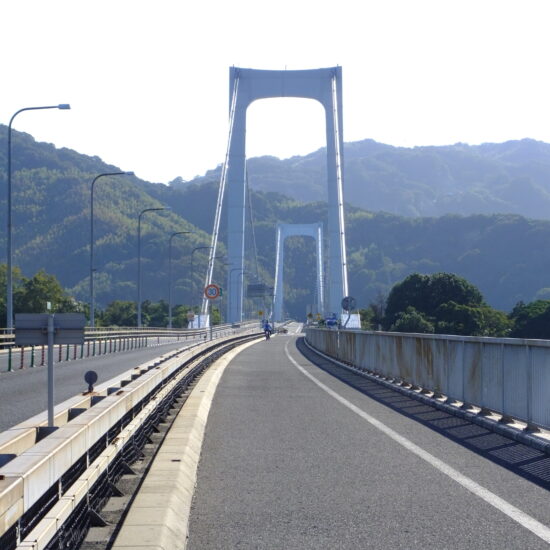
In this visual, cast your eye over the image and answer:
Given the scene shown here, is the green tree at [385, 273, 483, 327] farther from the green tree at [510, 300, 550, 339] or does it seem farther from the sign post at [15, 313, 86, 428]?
the sign post at [15, 313, 86, 428]

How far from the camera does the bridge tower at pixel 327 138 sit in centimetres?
7762

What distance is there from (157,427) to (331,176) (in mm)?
68416

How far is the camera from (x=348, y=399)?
55.9 feet

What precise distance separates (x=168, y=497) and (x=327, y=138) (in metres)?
78.3

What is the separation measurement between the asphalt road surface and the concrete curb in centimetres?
13

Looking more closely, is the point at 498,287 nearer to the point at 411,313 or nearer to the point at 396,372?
the point at 411,313

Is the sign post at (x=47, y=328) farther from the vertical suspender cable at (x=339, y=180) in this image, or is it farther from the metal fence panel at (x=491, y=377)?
the vertical suspender cable at (x=339, y=180)

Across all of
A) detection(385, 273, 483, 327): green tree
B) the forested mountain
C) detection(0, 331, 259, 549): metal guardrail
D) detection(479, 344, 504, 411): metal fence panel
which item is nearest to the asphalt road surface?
detection(479, 344, 504, 411): metal fence panel

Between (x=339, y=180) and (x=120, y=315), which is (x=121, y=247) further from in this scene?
(x=339, y=180)

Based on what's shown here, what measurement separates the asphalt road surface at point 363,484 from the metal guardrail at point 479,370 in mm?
457

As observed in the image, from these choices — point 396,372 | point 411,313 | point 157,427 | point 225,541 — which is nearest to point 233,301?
Answer: point 411,313

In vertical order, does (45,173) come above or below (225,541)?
above

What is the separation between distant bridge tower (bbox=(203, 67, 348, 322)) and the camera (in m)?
77.6

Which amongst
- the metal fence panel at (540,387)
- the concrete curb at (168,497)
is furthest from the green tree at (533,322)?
the concrete curb at (168,497)
